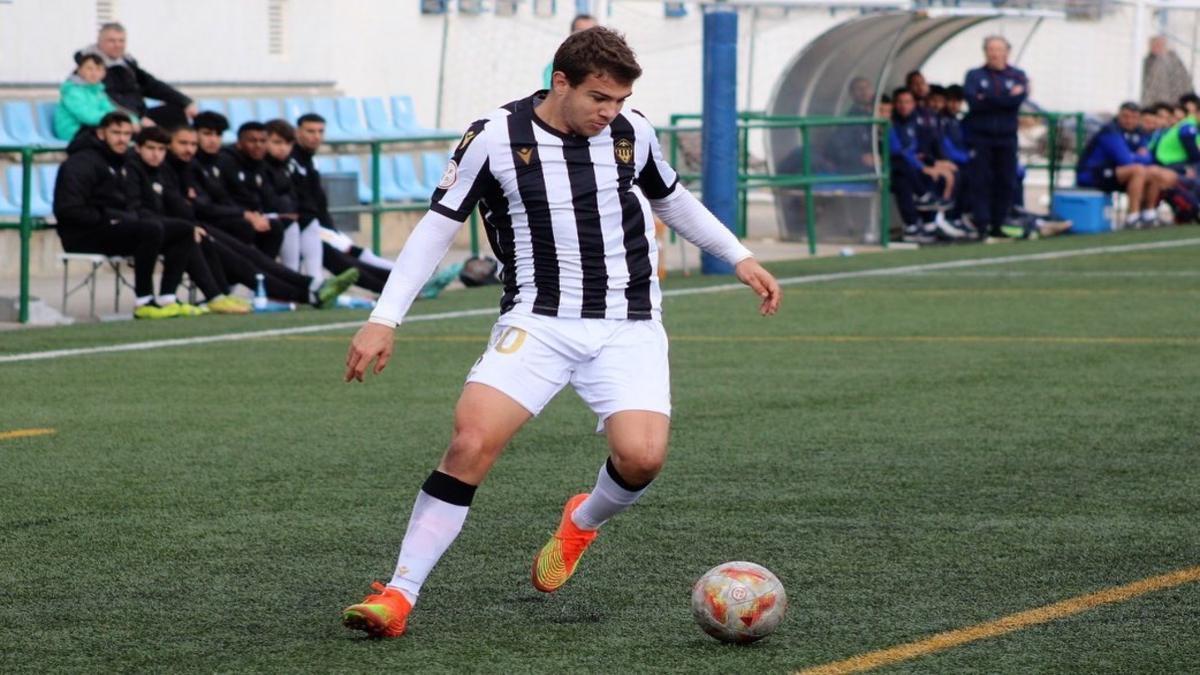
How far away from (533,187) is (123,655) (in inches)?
64.7

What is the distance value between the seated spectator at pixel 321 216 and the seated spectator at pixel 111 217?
5.39ft

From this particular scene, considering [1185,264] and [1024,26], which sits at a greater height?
[1024,26]

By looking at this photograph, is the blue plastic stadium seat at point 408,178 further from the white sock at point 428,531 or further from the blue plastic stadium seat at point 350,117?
the white sock at point 428,531

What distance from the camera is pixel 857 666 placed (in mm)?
5219

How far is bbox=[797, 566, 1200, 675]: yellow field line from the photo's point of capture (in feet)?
17.2

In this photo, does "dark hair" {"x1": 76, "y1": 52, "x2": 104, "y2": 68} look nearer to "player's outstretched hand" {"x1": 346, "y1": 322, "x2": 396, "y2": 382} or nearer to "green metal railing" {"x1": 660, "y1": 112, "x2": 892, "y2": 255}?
"green metal railing" {"x1": 660, "y1": 112, "x2": 892, "y2": 255}

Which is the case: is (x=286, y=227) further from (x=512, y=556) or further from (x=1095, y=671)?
(x=1095, y=671)

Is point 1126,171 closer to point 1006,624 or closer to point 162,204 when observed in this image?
point 162,204

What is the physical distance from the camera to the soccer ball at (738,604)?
17.8 ft

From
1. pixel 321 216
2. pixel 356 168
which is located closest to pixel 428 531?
pixel 321 216

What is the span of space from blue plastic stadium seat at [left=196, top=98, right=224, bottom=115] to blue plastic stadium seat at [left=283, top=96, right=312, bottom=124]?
2.19 ft

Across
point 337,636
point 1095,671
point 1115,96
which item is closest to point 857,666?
point 1095,671

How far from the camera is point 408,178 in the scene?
68.6 ft

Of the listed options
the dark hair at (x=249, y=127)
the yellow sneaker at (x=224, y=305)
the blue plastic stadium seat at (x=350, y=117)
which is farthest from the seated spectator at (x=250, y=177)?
the blue plastic stadium seat at (x=350, y=117)
